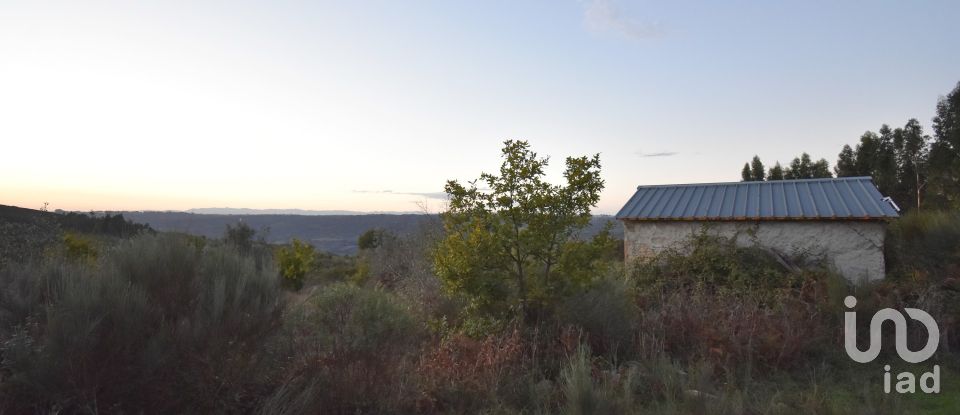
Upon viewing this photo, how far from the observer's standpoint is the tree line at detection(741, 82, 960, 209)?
25.1 metres

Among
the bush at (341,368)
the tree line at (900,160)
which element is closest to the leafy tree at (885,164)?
the tree line at (900,160)

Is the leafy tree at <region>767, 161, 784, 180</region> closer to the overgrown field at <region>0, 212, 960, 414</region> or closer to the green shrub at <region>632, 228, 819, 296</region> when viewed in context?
the green shrub at <region>632, 228, 819, 296</region>

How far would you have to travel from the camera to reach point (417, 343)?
653cm

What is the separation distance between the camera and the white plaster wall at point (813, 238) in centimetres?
1039

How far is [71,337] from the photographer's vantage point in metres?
3.32

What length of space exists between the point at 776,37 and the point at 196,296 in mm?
10911

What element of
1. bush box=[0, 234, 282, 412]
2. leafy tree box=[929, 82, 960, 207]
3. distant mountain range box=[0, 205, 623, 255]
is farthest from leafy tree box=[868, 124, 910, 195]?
bush box=[0, 234, 282, 412]

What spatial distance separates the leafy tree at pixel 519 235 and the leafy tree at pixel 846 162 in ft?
94.8

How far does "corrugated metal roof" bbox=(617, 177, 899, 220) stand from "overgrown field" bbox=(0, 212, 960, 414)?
1.35 m

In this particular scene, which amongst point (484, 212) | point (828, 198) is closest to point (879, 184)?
point (828, 198)

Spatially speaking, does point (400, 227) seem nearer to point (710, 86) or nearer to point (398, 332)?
point (710, 86)

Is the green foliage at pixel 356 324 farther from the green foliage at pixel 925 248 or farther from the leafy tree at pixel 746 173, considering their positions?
the leafy tree at pixel 746 173

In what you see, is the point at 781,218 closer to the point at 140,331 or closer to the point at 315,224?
the point at 140,331

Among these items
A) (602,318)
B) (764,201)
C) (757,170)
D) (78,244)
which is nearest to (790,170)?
(757,170)
